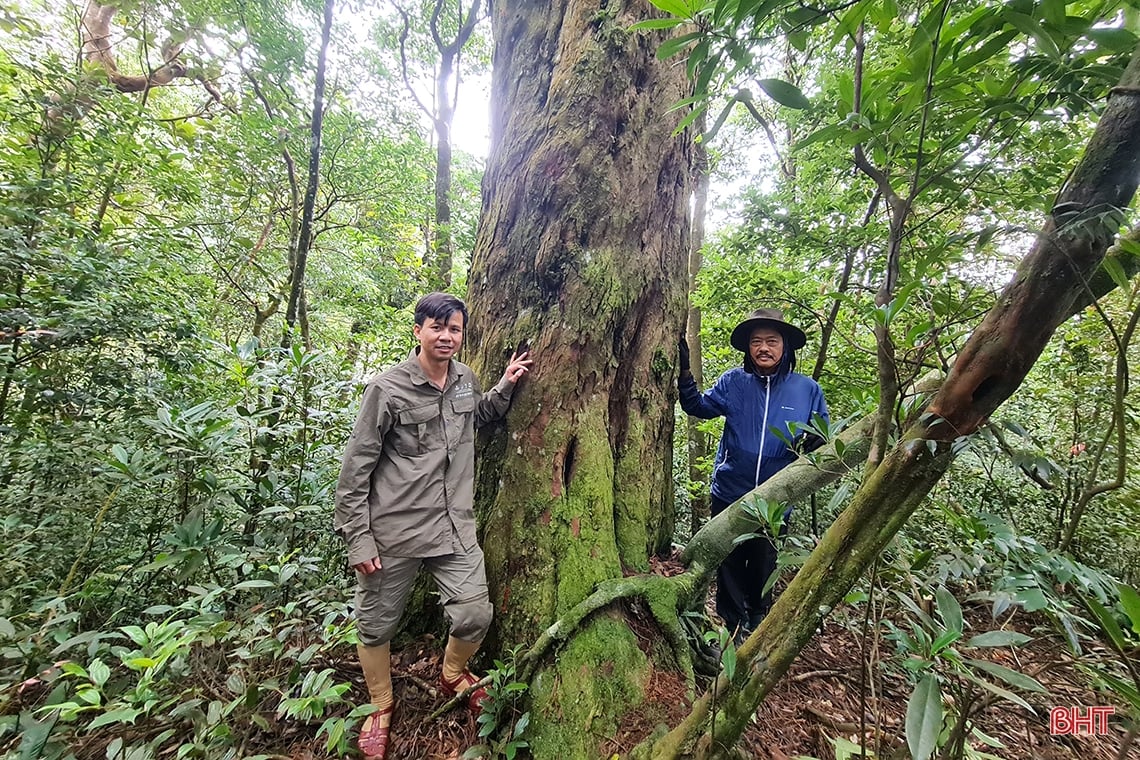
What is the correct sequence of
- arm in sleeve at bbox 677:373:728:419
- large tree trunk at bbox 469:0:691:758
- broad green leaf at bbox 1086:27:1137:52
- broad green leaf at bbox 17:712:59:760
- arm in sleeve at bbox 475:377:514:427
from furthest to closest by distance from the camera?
arm in sleeve at bbox 677:373:728:419 → arm in sleeve at bbox 475:377:514:427 → large tree trunk at bbox 469:0:691:758 → broad green leaf at bbox 17:712:59:760 → broad green leaf at bbox 1086:27:1137:52

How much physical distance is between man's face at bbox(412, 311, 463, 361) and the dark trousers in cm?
224

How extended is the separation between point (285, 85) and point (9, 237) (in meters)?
4.39

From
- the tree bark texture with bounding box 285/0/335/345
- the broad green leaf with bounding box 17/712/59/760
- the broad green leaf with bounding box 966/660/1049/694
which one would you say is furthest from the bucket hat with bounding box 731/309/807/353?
the tree bark texture with bounding box 285/0/335/345

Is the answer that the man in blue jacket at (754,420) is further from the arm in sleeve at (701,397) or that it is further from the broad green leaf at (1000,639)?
the broad green leaf at (1000,639)

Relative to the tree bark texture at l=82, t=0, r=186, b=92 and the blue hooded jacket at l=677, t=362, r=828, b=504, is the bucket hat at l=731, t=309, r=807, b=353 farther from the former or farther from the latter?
the tree bark texture at l=82, t=0, r=186, b=92

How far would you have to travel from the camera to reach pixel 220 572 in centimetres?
304

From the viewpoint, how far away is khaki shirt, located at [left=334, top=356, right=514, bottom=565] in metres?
Result: 2.34

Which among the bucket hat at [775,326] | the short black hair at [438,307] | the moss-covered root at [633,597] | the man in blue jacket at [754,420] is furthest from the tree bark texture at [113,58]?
the moss-covered root at [633,597]

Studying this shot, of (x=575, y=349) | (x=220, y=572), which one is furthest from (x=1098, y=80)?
(x=220, y=572)

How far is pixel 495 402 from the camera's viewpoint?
2785 millimetres

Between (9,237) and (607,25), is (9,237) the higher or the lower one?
the lower one

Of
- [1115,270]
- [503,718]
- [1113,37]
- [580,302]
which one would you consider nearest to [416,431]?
[580,302]

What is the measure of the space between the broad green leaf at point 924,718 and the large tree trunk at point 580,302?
60.6 inches

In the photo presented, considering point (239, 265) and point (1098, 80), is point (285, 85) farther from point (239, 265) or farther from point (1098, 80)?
point (1098, 80)
